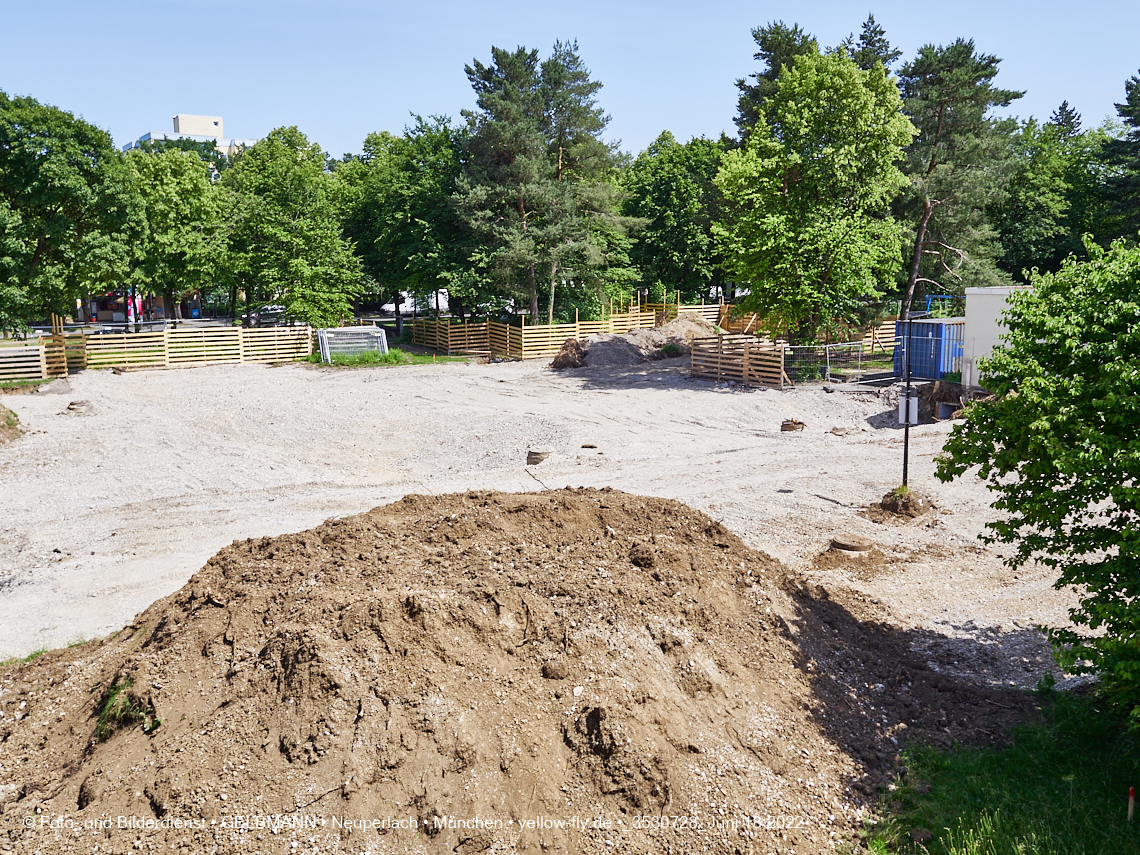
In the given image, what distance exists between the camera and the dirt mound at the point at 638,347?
120ft

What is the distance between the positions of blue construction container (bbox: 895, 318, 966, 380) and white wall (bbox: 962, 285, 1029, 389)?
1.83 m

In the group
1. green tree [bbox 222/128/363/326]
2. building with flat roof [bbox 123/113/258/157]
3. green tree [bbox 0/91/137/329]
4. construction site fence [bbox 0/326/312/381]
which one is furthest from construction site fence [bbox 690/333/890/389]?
building with flat roof [bbox 123/113/258/157]

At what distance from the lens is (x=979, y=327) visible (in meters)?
24.1

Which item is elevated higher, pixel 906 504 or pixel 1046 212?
pixel 1046 212

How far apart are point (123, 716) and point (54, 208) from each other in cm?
3216

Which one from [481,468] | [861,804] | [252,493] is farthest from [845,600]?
[252,493]

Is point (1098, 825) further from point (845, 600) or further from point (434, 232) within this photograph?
point (434, 232)

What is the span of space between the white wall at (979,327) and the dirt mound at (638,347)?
492 inches

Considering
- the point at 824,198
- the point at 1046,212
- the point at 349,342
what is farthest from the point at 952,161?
the point at 349,342

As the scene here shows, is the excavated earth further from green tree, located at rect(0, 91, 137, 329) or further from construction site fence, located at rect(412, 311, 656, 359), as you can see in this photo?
construction site fence, located at rect(412, 311, 656, 359)

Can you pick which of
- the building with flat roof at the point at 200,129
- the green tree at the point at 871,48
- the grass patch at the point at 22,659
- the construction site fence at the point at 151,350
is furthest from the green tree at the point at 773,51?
the building with flat roof at the point at 200,129

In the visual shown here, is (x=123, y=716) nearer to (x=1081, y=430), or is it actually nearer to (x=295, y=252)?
(x=1081, y=430)

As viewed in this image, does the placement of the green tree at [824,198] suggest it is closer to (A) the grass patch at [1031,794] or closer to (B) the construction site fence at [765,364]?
(B) the construction site fence at [765,364]

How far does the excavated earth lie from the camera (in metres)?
6.45
